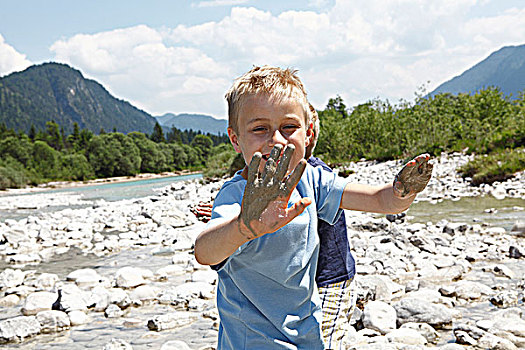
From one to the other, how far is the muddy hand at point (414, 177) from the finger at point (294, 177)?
452mm

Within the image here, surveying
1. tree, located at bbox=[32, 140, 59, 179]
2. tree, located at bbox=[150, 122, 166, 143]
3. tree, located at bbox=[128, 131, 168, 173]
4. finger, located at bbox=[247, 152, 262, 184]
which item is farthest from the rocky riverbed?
tree, located at bbox=[150, 122, 166, 143]

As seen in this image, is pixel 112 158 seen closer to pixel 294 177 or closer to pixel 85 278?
pixel 85 278

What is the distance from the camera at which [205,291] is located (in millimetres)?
4234

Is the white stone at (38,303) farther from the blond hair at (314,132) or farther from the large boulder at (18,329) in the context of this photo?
the blond hair at (314,132)

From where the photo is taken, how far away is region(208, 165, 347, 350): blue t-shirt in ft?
4.59

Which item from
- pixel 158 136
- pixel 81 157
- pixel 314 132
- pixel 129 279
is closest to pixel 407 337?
pixel 314 132

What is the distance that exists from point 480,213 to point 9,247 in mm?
8431

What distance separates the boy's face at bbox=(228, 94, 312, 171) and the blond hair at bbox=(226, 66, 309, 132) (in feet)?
0.06

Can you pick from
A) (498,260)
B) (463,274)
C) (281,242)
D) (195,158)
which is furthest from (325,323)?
(195,158)

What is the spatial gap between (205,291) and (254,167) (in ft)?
11.1

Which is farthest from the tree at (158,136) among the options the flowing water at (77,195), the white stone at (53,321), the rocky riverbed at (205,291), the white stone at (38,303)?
the white stone at (53,321)

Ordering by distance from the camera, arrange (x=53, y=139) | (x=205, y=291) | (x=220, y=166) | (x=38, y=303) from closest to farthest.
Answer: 1. (x=38, y=303)
2. (x=205, y=291)
3. (x=220, y=166)
4. (x=53, y=139)

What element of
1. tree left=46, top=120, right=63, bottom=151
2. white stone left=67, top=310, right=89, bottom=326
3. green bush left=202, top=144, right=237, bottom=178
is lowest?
white stone left=67, top=310, right=89, bottom=326

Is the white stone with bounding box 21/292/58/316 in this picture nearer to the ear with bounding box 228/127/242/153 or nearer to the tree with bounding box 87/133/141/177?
the ear with bounding box 228/127/242/153
